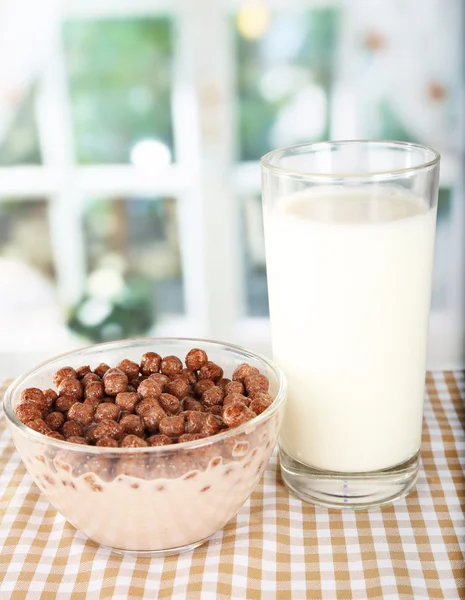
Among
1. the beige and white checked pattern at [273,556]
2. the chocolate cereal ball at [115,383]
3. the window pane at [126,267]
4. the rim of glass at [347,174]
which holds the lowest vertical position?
the window pane at [126,267]

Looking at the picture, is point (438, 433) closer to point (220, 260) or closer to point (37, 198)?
point (220, 260)

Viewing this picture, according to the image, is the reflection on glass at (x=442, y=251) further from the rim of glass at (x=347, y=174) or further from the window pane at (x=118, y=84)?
the rim of glass at (x=347, y=174)

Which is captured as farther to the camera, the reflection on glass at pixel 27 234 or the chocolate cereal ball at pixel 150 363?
the reflection on glass at pixel 27 234

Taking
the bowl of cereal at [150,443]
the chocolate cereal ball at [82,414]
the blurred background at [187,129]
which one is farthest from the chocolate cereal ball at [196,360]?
the blurred background at [187,129]

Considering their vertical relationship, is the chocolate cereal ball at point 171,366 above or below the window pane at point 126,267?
above

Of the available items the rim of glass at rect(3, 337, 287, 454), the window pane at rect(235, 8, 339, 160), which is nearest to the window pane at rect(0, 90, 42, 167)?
the window pane at rect(235, 8, 339, 160)

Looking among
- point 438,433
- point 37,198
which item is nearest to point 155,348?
point 438,433

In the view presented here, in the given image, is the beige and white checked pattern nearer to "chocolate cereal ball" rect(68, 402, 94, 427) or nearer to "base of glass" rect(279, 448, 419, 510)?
"base of glass" rect(279, 448, 419, 510)
